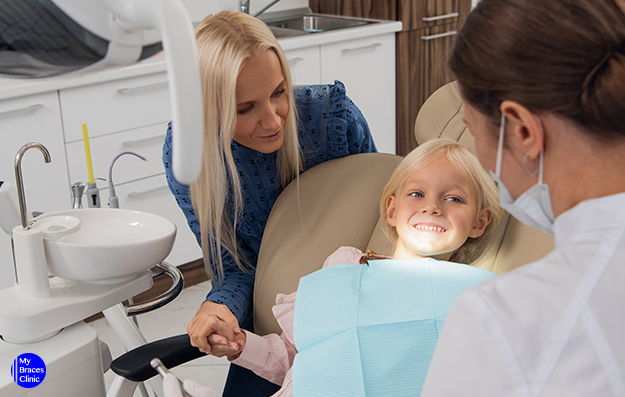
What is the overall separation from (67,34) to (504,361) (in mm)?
465

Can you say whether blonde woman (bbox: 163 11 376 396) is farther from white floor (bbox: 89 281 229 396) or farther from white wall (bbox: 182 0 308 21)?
white wall (bbox: 182 0 308 21)

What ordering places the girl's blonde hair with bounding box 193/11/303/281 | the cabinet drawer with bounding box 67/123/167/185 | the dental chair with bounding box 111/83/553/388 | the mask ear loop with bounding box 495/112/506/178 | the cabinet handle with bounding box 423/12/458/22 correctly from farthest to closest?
1. the cabinet handle with bounding box 423/12/458/22
2. the cabinet drawer with bounding box 67/123/167/185
3. the dental chair with bounding box 111/83/553/388
4. the girl's blonde hair with bounding box 193/11/303/281
5. the mask ear loop with bounding box 495/112/506/178

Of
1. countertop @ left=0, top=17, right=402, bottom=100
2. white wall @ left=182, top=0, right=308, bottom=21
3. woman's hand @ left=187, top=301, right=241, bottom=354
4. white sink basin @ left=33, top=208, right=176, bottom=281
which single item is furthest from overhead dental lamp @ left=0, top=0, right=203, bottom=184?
white wall @ left=182, top=0, right=308, bottom=21

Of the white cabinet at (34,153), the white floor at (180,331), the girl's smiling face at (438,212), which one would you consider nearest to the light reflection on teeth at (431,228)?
the girl's smiling face at (438,212)

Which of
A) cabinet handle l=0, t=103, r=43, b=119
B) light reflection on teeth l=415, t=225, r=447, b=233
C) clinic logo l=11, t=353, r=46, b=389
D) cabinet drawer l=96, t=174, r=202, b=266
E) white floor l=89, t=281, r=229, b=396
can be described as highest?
cabinet handle l=0, t=103, r=43, b=119

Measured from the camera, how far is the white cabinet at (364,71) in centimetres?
272

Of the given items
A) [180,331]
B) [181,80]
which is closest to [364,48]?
[180,331]

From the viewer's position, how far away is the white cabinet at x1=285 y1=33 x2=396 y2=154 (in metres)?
2.72

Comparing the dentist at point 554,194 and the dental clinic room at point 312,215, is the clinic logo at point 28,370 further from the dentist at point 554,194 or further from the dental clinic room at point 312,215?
the dentist at point 554,194

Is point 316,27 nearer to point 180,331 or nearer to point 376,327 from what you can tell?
point 180,331

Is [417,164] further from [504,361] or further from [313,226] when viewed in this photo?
[504,361]

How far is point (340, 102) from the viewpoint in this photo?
1418 millimetres

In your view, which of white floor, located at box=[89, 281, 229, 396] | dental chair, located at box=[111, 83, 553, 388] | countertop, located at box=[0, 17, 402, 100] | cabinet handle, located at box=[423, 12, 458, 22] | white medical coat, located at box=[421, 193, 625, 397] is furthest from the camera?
cabinet handle, located at box=[423, 12, 458, 22]

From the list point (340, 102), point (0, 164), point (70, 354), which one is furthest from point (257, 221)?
point (0, 164)
